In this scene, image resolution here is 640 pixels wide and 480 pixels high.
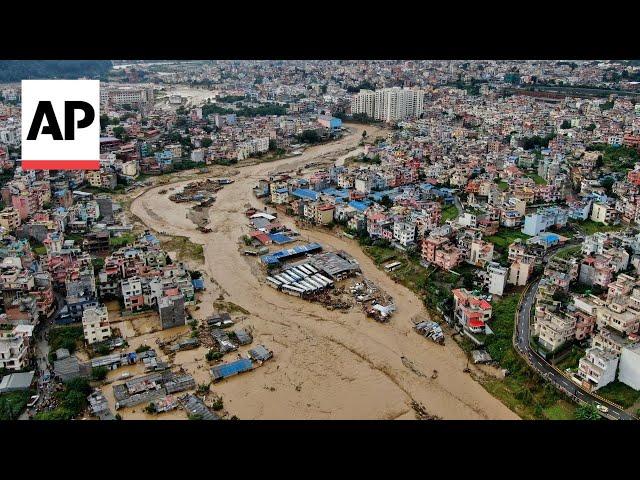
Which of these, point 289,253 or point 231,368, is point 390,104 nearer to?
point 289,253

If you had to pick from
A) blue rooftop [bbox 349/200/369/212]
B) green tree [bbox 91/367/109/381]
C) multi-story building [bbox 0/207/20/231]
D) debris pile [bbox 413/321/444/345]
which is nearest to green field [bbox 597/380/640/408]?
debris pile [bbox 413/321/444/345]

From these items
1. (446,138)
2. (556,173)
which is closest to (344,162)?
(446,138)

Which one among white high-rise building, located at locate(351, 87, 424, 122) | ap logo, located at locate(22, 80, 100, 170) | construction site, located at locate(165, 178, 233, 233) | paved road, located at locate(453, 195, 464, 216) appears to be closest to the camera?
ap logo, located at locate(22, 80, 100, 170)

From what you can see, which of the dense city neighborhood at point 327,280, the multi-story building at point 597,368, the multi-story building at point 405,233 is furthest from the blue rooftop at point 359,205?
the multi-story building at point 597,368

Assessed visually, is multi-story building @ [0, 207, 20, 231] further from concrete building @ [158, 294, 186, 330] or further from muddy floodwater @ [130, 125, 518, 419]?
concrete building @ [158, 294, 186, 330]

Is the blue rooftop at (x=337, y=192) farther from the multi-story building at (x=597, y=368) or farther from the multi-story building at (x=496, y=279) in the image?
the multi-story building at (x=597, y=368)

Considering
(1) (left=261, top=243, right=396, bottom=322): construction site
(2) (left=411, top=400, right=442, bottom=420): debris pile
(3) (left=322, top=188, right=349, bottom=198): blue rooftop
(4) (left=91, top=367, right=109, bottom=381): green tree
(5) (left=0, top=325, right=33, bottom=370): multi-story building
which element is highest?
(3) (left=322, top=188, right=349, bottom=198): blue rooftop
